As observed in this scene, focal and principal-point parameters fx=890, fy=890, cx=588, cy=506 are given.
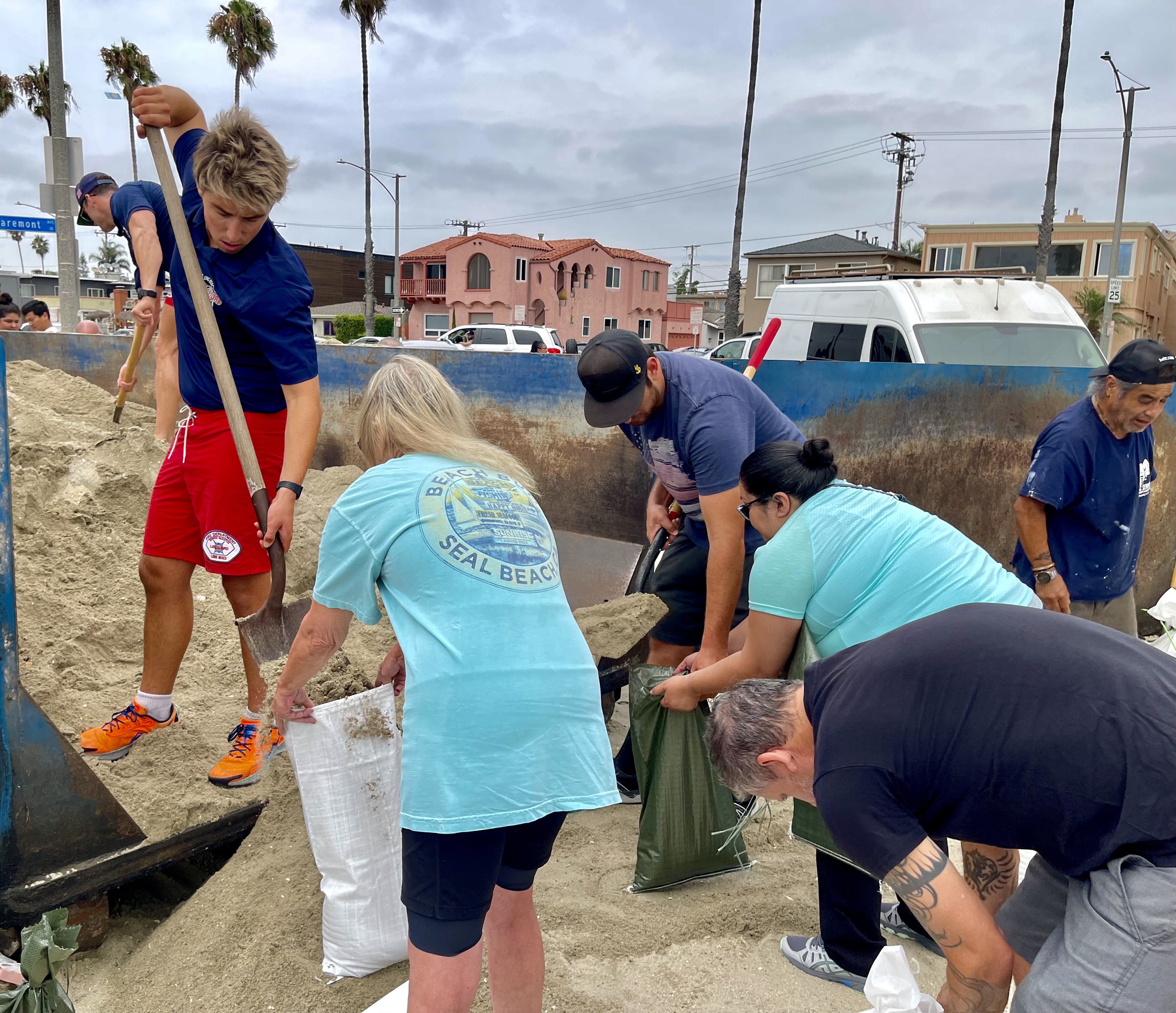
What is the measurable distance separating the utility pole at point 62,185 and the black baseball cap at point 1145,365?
32.1ft

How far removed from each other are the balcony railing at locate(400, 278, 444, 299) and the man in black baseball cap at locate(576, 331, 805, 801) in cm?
4698

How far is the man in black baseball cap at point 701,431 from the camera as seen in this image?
255cm

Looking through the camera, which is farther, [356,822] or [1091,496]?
[1091,496]

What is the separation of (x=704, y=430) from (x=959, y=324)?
5.00 metres

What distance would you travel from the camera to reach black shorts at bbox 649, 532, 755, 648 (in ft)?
10.4

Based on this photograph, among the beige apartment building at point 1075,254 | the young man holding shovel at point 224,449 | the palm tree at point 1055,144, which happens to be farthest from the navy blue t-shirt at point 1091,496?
the beige apartment building at point 1075,254

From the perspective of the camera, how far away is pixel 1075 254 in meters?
A: 34.1

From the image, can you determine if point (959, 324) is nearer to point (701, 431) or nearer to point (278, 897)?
point (701, 431)

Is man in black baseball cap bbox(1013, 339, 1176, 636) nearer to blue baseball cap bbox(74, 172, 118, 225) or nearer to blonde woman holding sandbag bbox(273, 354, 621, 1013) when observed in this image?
blonde woman holding sandbag bbox(273, 354, 621, 1013)

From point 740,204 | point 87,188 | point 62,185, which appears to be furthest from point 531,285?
point 87,188

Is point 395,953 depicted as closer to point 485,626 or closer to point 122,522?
point 485,626

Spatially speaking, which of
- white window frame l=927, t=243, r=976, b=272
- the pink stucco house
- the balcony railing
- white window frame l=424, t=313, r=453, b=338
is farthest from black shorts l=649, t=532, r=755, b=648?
the balcony railing

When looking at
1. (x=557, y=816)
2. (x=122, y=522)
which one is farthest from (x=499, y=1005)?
(x=122, y=522)

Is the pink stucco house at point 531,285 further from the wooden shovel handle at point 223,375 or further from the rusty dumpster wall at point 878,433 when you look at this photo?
the wooden shovel handle at point 223,375
